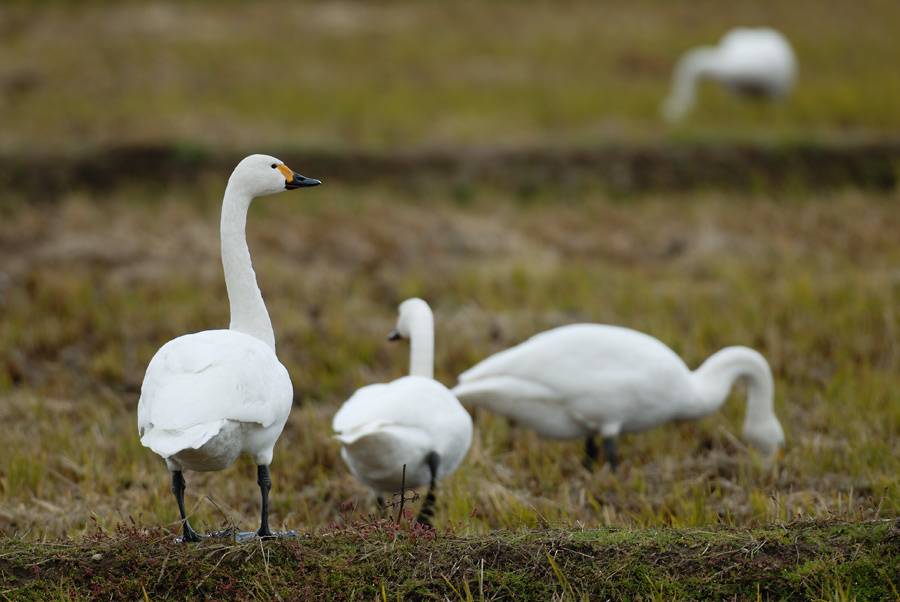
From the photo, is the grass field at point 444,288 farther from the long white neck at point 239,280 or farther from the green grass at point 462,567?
the long white neck at point 239,280

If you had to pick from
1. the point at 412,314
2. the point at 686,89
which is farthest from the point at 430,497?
the point at 686,89

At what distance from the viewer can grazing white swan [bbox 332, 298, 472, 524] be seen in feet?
14.0

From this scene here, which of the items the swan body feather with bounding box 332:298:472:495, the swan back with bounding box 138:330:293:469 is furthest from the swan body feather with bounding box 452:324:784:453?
the swan back with bounding box 138:330:293:469

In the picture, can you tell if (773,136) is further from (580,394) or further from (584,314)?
(580,394)

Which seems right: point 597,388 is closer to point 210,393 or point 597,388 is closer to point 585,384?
point 585,384

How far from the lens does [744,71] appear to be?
14.8m

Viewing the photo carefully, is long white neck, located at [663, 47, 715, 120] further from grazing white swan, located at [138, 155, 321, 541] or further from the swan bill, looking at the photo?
grazing white swan, located at [138, 155, 321, 541]

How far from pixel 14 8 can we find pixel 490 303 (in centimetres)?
1586

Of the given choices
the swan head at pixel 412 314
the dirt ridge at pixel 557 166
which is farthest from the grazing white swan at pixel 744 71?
the swan head at pixel 412 314

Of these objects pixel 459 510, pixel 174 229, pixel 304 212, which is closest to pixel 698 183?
pixel 304 212

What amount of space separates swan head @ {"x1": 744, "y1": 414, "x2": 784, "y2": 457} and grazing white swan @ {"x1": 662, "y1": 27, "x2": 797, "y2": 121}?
9242 mm

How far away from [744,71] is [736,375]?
10.3 meters

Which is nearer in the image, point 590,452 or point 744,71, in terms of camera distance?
point 590,452

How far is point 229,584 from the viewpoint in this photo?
135 inches
